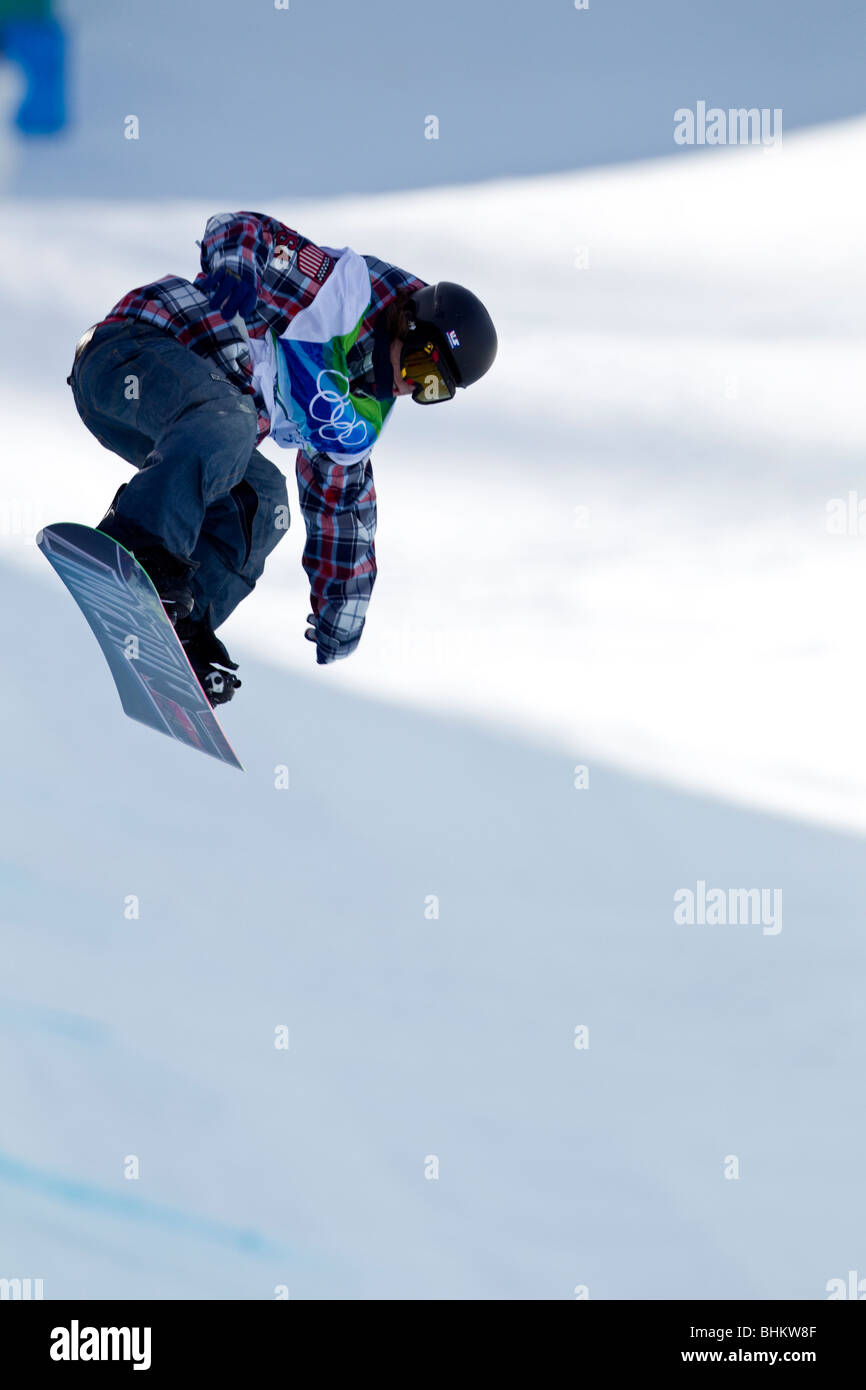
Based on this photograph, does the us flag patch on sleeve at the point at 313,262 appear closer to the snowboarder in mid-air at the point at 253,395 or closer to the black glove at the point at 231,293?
the snowboarder in mid-air at the point at 253,395

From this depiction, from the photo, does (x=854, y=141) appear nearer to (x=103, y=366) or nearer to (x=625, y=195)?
(x=625, y=195)

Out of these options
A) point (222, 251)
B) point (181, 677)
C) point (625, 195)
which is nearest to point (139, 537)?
point (181, 677)

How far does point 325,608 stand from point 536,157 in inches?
282

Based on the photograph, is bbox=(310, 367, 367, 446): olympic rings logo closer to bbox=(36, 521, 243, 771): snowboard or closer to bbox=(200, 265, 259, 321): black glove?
bbox=(200, 265, 259, 321): black glove

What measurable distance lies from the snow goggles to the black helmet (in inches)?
0.7

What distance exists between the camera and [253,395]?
198 inches

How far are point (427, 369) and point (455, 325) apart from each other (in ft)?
0.63

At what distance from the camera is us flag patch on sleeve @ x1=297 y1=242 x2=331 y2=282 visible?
4891mm

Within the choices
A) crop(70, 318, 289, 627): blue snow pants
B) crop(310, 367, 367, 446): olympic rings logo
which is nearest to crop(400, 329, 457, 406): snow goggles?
crop(310, 367, 367, 446): olympic rings logo

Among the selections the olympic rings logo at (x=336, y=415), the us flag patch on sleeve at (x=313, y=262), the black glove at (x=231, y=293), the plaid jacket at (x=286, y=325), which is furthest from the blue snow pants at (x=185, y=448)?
the us flag patch on sleeve at (x=313, y=262)

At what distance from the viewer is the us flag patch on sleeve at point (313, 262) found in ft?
16.0

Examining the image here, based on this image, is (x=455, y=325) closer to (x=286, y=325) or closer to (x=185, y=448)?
(x=286, y=325)

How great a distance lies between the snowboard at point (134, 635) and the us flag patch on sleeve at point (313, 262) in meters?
1.44

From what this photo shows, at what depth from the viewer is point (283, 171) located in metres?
11.1
